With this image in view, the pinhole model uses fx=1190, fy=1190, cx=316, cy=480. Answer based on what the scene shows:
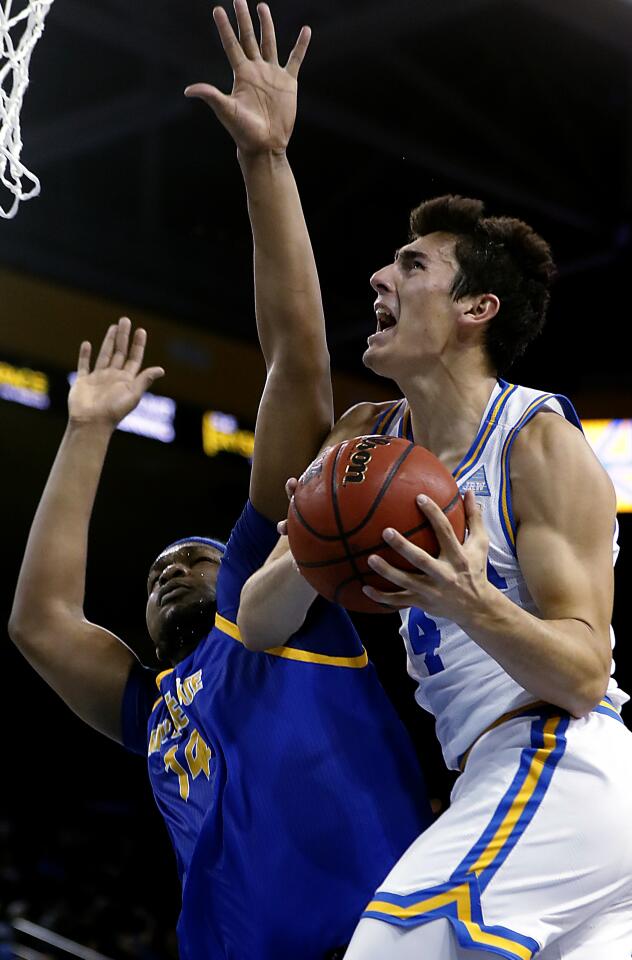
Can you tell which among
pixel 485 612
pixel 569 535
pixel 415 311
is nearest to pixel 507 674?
pixel 569 535

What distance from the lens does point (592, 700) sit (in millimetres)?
2182

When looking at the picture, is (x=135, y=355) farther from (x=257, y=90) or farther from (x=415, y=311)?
(x=415, y=311)

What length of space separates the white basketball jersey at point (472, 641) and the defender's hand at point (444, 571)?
1.28ft

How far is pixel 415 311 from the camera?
2703 millimetres

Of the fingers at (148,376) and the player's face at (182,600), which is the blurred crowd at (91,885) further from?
the fingers at (148,376)

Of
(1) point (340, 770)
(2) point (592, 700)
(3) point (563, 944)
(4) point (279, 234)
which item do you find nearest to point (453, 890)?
(3) point (563, 944)

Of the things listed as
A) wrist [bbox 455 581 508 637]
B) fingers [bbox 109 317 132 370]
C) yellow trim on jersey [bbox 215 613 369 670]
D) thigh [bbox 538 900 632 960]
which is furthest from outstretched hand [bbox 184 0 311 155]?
thigh [bbox 538 900 632 960]

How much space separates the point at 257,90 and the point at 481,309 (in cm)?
84

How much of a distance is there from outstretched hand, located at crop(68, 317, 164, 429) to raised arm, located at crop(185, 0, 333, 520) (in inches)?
32.8

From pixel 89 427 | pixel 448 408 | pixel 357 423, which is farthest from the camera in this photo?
pixel 89 427

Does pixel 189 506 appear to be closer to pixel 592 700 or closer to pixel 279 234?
pixel 279 234

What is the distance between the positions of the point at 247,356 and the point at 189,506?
1516mm

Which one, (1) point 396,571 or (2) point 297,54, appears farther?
(2) point 297,54

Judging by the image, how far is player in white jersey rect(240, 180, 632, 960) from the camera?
208 centimetres
